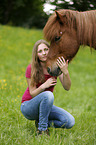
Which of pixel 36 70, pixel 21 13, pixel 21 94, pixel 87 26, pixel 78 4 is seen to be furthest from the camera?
pixel 21 13

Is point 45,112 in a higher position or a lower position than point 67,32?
lower

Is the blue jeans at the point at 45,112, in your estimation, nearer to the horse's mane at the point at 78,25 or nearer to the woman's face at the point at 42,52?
the woman's face at the point at 42,52

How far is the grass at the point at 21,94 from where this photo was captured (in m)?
2.40

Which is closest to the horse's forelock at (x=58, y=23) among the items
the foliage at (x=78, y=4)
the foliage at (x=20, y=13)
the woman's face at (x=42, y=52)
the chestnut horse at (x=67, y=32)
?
the chestnut horse at (x=67, y=32)

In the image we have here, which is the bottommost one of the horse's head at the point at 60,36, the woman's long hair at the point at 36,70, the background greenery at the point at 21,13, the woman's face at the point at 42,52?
the background greenery at the point at 21,13

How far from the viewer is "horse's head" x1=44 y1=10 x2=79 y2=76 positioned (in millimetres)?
2537

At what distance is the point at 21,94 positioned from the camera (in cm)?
385

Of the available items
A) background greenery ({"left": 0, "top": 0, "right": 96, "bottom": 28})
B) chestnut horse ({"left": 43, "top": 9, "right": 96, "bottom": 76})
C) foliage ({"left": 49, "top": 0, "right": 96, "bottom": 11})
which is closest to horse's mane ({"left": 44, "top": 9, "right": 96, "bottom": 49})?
chestnut horse ({"left": 43, "top": 9, "right": 96, "bottom": 76})

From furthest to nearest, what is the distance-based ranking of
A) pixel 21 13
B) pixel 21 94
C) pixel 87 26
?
pixel 21 13 < pixel 21 94 < pixel 87 26

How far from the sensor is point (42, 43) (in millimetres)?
2814

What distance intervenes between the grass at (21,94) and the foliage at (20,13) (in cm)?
846

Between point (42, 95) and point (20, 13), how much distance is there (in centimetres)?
2480

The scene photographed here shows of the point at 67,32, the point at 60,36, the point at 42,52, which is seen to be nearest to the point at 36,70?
the point at 42,52

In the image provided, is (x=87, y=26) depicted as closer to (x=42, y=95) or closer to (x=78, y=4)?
(x=42, y=95)
